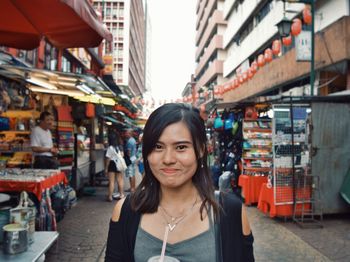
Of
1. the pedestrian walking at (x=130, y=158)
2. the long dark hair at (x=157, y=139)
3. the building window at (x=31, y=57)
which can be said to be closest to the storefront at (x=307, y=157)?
the pedestrian walking at (x=130, y=158)

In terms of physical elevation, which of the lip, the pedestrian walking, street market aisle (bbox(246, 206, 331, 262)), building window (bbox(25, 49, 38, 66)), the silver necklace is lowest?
street market aisle (bbox(246, 206, 331, 262))

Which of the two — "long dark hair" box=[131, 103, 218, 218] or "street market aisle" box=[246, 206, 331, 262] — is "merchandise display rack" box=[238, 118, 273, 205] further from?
"long dark hair" box=[131, 103, 218, 218]

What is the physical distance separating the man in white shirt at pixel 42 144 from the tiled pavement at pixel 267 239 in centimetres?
131

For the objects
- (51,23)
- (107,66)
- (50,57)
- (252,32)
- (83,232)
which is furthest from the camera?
(107,66)

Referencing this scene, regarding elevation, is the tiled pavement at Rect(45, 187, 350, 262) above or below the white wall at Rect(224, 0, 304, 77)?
below

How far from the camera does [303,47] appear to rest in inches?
448

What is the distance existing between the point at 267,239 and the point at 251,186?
8.50 ft

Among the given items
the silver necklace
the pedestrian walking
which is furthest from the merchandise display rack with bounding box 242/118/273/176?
the silver necklace

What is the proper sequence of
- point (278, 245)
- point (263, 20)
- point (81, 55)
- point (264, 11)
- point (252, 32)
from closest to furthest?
1. point (278, 245)
2. point (81, 55)
3. point (263, 20)
4. point (264, 11)
5. point (252, 32)

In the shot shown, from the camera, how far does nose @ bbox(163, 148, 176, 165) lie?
1449mm

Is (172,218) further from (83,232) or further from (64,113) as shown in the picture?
(64,113)

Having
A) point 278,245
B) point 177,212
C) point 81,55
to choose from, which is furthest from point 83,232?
point 81,55

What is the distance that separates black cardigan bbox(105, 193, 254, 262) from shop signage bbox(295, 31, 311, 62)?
11076 millimetres

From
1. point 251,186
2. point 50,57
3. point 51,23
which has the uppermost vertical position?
point 50,57
